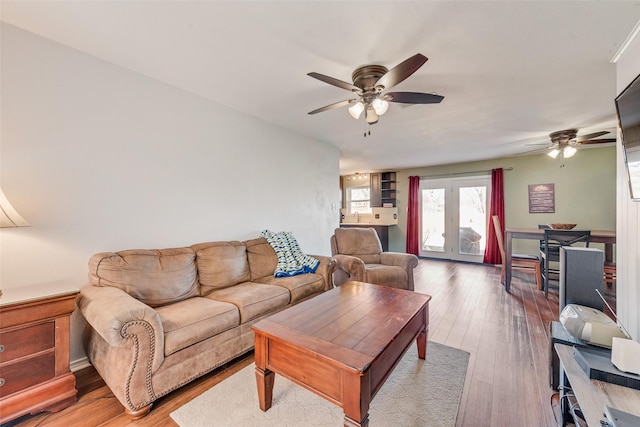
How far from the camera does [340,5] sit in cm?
143

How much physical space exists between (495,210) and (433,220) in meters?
1.31

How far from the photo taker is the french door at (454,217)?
5652mm

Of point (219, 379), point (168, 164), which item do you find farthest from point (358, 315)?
point (168, 164)

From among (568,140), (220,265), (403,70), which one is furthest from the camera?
(568,140)

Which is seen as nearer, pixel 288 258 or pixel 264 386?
pixel 264 386

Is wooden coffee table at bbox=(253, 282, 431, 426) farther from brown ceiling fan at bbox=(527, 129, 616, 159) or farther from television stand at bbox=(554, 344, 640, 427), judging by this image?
brown ceiling fan at bbox=(527, 129, 616, 159)

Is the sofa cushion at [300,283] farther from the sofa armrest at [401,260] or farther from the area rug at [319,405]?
the sofa armrest at [401,260]

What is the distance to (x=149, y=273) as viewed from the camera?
78.0 inches

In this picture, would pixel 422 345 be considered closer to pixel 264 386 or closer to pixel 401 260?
pixel 264 386

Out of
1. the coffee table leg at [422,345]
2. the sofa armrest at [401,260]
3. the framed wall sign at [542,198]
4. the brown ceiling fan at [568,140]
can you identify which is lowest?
the coffee table leg at [422,345]

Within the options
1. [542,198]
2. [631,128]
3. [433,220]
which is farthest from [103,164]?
[542,198]

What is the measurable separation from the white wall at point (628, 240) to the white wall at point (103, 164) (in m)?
3.32

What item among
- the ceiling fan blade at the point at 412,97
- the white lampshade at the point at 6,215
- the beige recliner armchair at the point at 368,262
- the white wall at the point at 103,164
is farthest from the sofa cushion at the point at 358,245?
the white lampshade at the point at 6,215

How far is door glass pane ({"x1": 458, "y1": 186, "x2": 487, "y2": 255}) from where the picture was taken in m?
5.64
